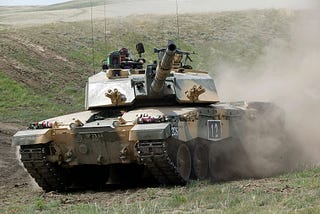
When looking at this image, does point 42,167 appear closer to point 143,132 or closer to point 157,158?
point 143,132

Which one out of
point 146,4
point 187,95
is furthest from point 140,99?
point 146,4

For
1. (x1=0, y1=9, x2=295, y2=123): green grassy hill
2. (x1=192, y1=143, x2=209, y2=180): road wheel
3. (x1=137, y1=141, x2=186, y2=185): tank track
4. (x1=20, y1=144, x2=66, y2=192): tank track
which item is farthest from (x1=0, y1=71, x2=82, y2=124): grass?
(x1=137, y1=141, x2=186, y2=185): tank track

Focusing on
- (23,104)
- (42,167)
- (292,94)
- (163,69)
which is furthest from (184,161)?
(23,104)

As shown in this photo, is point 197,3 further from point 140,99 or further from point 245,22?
point 140,99

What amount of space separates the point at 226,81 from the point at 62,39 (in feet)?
61.4

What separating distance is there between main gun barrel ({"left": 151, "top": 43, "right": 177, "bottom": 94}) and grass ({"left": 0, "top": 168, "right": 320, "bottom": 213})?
2314 millimetres

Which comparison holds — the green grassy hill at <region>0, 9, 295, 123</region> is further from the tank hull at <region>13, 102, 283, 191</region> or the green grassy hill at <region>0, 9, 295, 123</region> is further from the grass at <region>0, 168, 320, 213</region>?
the grass at <region>0, 168, 320, 213</region>

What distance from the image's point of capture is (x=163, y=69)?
17.1 meters

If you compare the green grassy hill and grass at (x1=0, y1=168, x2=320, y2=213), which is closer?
grass at (x1=0, y1=168, x2=320, y2=213)

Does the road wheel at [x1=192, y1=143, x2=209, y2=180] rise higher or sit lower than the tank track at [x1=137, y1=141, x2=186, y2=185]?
lower

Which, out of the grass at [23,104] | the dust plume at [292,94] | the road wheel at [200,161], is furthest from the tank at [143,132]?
the grass at [23,104]

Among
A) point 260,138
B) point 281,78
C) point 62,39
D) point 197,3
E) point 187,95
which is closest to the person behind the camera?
point 187,95

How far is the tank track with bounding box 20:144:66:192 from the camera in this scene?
688 inches

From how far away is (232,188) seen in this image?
49.9 ft
